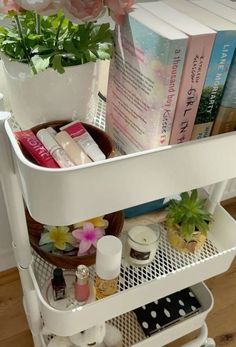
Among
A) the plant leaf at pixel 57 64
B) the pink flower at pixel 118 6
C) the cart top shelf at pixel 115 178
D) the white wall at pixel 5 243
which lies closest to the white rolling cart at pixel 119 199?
the cart top shelf at pixel 115 178

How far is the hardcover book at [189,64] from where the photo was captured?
1.79ft

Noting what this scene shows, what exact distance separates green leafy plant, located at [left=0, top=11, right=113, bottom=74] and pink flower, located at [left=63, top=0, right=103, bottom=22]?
0.18ft

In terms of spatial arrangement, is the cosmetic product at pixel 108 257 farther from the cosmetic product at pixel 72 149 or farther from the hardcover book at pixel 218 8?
the hardcover book at pixel 218 8

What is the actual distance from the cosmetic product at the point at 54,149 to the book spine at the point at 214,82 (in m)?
0.22

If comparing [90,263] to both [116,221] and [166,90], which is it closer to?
[116,221]

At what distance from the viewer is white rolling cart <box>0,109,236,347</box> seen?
54 centimetres

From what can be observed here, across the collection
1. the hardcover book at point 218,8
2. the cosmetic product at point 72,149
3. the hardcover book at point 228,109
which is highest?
the hardcover book at point 218,8

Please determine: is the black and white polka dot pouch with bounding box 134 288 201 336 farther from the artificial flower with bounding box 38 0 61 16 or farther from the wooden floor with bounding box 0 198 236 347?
the artificial flower with bounding box 38 0 61 16

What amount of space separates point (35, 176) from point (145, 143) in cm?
22

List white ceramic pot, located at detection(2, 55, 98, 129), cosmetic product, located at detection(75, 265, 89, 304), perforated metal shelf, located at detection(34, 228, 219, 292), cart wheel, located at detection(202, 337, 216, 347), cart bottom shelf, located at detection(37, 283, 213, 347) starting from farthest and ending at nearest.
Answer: cart wheel, located at detection(202, 337, 216, 347), cart bottom shelf, located at detection(37, 283, 213, 347), perforated metal shelf, located at detection(34, 228, 219, 292), cosmetic product, located at detection(75, 265, 89, 304), white ceramic pot, located at detection(2, 55, 98, 129)

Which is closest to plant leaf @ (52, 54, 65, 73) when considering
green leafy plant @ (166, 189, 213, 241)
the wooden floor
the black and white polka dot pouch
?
green leafy plant @ (166, 189, 213, 241)

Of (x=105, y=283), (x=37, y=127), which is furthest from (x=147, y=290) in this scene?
(x=37, y=127)

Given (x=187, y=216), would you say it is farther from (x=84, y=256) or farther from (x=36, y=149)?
(x=36, y=149)

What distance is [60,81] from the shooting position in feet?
2.02
